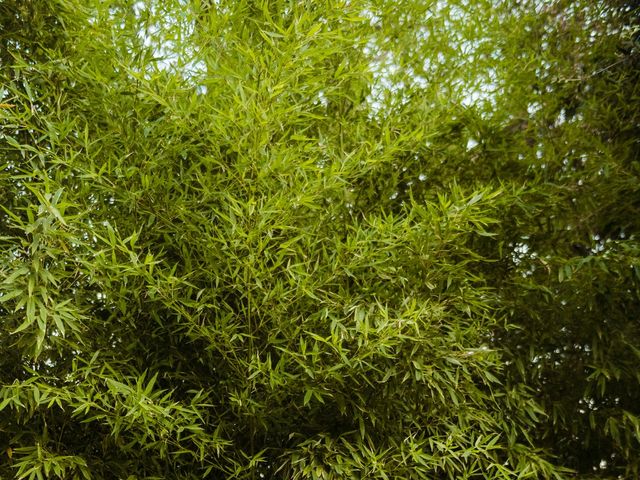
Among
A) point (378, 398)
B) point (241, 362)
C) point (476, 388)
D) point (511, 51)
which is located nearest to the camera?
point (241, 362)

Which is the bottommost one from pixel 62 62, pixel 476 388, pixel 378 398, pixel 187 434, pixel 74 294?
pixel 187 434

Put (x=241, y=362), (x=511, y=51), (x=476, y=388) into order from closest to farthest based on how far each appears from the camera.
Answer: (x=241, y=362) < (x=476, y=388) < (x=511, y=51)

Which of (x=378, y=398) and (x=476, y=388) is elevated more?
(x=476, y=388)

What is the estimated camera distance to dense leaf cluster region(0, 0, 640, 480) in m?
2.58

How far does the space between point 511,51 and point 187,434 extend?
2.50 metres

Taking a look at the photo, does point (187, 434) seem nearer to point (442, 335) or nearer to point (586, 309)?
point (442, 335)

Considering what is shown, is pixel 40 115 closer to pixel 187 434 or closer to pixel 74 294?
pixel 74 294

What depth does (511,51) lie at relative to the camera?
3598mm

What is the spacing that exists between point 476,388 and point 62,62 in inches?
87.7

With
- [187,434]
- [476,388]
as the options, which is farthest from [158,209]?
[476,388]

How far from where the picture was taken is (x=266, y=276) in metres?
2.63

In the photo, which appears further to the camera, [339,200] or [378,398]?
[339,200]

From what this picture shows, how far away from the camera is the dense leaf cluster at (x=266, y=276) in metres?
2.58

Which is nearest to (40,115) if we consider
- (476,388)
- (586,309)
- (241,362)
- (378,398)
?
(241,362)
